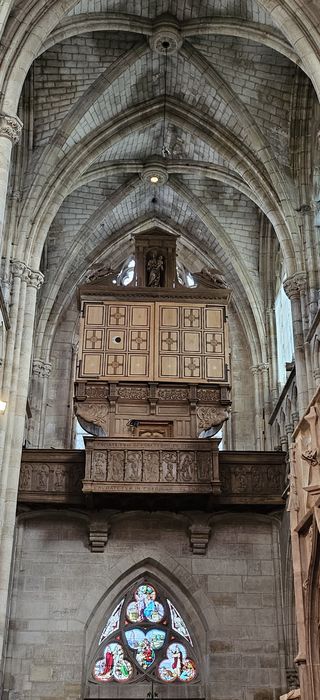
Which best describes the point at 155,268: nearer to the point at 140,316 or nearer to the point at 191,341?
the point at 140,316

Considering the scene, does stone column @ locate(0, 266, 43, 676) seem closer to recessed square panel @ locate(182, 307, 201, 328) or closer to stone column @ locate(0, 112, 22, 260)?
recessed square panel @ locate(182, 307, 201, 328)

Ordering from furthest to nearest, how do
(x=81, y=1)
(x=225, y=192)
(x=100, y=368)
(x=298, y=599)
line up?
(x=225, y=192)
(x=100, y=368)
(x=81, y=1)
(x=298, y=599)

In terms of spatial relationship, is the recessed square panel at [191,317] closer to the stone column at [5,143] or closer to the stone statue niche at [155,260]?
the stone statue niche at [155,260]

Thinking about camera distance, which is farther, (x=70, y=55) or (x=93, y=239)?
(x=93, y=239)

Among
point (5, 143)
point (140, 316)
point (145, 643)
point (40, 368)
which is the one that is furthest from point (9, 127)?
point (145, 643)

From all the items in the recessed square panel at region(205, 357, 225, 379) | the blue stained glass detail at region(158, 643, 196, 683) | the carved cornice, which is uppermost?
the carved cornice

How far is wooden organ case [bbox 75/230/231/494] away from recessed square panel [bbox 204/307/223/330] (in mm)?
22

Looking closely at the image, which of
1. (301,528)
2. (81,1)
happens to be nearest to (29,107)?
(81,1)

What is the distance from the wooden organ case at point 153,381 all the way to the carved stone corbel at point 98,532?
1610mm

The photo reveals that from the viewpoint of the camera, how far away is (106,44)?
18.7 m

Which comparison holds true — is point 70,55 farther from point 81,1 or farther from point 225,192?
point 225,192

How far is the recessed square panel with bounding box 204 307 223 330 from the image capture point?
18797mm

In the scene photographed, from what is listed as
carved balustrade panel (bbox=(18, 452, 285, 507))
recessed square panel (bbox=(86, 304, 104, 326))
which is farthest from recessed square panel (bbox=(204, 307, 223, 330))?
carved balustrade panel (bbox=(18, 452, 285, 507))

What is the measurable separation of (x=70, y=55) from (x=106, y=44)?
2.74 feet
